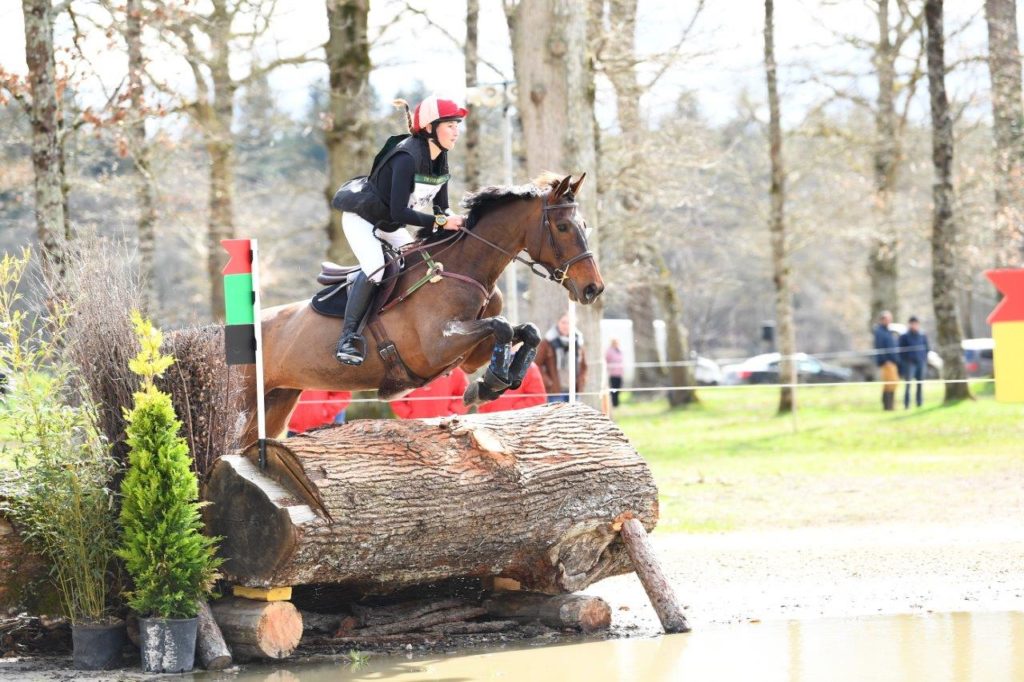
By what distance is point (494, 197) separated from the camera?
740cm

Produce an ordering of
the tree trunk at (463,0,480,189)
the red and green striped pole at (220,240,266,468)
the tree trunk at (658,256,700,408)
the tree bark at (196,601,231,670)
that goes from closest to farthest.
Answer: the tree bark at (196,601,231,670)
the red and green striped pole at (220,240,266,468)
the tree trunk at (463,0,480,189)
the tree trunk at (658,256,700,408)

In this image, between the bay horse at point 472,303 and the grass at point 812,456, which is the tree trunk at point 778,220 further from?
the bay horse at point 472,303

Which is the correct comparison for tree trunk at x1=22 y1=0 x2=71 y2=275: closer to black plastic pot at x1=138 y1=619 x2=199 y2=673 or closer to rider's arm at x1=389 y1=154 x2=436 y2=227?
rider's arm at x1=389 y1=154 x2=436 y2=227

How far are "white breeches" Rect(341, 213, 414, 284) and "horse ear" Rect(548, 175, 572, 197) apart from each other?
944 mm

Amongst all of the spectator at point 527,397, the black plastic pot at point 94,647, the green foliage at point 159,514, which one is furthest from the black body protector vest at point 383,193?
the spectator at point 527,397

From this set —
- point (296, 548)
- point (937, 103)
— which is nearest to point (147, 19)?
point (296, 548)

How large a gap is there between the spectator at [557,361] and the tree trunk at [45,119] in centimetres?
488

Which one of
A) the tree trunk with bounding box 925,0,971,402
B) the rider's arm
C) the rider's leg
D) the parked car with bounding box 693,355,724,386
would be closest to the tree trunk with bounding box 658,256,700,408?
the tree trunk with bounding box 925,0,971,402

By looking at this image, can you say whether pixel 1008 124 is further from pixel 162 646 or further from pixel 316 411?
pixel 162 646

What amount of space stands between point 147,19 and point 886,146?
1587cm

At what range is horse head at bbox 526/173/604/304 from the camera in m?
7.02

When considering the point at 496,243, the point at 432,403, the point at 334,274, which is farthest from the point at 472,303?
the point at 432,403

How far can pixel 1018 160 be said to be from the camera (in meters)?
20.0

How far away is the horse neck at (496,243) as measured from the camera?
727 centimetres
